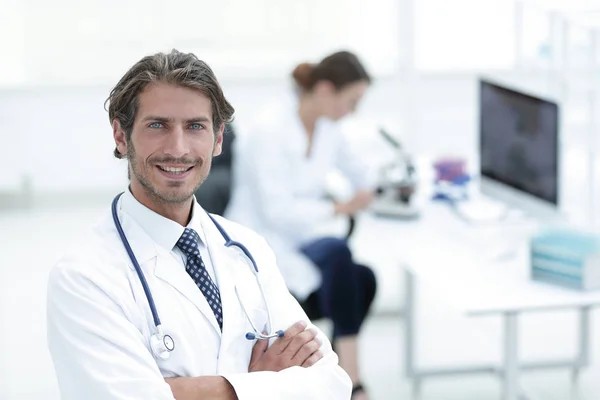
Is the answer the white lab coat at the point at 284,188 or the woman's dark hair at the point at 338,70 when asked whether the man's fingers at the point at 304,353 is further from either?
the woman's dark hair at the point at 338,70

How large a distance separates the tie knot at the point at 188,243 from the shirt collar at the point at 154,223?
11 millimetres

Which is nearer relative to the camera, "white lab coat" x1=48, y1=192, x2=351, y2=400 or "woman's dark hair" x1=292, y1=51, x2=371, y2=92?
"white lab coat" x1=48, y1=192, x2=351, y2=400

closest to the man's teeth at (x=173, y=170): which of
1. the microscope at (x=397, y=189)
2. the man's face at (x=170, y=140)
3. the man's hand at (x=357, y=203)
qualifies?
the man's face at (x=170, y=140)

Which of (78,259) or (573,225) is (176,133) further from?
(573,225)

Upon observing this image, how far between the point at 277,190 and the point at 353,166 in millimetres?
442

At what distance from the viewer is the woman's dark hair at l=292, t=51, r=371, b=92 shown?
10.9 ft

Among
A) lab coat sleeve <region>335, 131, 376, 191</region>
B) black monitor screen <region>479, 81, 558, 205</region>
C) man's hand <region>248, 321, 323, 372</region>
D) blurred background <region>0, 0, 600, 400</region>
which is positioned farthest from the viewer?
blurred background <region>0, 0, 600, 400</region>

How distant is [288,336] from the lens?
177 cm

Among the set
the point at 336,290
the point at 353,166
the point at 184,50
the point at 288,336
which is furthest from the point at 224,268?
the point at 184,50

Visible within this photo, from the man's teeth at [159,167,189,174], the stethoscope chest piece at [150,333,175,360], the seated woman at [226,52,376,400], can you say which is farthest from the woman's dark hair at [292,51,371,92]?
the stethoscope chest piece at [150,333,175,360]

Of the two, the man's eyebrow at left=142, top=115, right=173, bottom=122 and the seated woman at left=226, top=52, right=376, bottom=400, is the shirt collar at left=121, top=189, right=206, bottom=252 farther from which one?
the seated woman at left=226, top=52, right=376, bottom=400

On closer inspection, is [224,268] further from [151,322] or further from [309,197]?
[309,197]

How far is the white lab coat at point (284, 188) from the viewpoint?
323cm

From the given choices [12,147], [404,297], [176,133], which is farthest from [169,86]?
[12,147]
